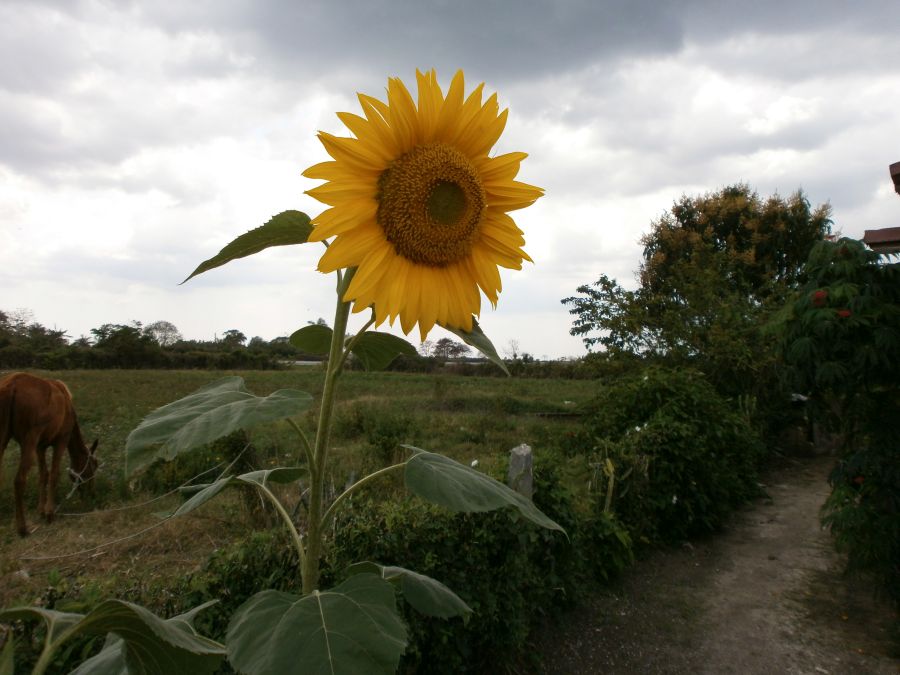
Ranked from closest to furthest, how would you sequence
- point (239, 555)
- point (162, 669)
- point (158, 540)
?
1. point (162, 669)
2. point (239, 555)
3. point (158, 540)

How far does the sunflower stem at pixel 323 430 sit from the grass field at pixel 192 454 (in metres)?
0.21

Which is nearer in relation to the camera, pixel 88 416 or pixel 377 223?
pixel 377 223

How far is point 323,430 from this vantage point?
2.92ft

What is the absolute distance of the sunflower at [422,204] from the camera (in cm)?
78

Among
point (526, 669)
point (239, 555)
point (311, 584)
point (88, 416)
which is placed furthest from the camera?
point (88, 416)

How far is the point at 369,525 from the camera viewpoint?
9.71ft

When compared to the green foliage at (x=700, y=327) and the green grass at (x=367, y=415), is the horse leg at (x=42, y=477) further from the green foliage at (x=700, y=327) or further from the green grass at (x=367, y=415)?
the green foliage at (x=700, y=327)

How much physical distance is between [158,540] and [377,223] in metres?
4.95

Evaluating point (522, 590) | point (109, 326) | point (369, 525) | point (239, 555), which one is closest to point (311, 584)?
point (239, 555)

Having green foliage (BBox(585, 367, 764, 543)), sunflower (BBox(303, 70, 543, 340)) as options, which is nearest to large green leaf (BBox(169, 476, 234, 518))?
sunflower (BBox(303, 70, 543, 340))

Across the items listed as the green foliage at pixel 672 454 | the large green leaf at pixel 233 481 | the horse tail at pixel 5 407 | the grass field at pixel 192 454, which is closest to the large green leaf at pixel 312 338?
the large green leaf at pixel 233 481

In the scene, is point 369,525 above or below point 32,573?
above

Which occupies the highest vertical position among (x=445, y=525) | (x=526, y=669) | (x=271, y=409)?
(x=271, y=409)

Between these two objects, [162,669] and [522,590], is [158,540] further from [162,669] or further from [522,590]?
[162,669]
